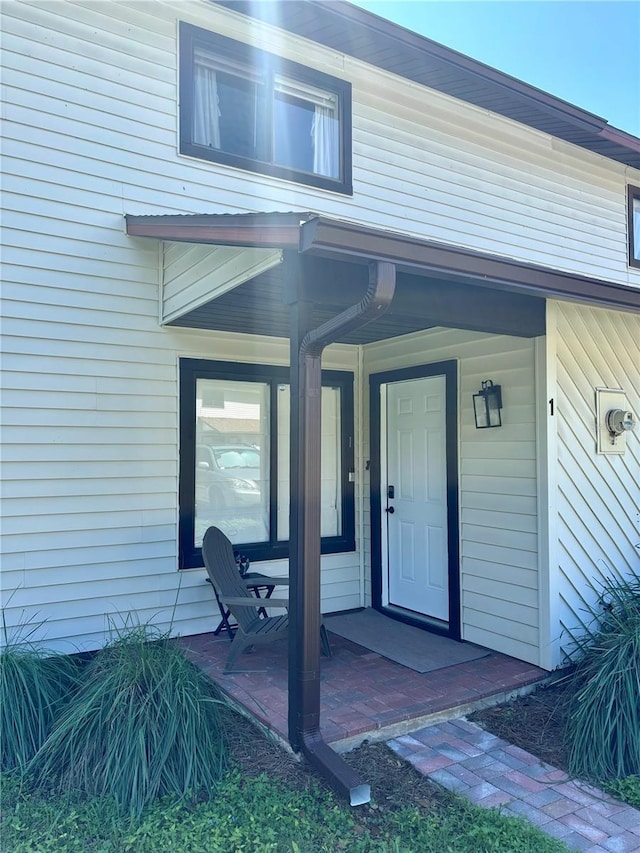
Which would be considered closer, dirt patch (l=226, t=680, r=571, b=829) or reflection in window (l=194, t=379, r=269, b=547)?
dirt patch (l=226, t=680, r=571, b=829)

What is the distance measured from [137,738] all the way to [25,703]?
2.54 feet

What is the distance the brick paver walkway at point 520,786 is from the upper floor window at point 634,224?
615cm

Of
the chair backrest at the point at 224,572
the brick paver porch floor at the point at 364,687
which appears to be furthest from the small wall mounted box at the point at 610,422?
the chair backrest at the point at 224,572

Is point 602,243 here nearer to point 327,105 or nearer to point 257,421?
point 327,105

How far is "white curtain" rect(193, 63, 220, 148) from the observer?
14.6ft

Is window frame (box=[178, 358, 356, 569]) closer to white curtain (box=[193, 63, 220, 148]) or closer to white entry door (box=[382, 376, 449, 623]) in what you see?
white entry door (box=[382, 376, 449, 623])

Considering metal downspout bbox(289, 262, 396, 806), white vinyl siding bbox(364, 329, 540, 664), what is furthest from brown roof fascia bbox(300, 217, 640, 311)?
white vinyl siding bbox(364, 329, 540, 664)

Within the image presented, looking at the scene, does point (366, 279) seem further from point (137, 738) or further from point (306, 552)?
point (137, 738)

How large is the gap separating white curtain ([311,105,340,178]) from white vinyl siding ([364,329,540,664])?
1.70 m

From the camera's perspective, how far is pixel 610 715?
301cm

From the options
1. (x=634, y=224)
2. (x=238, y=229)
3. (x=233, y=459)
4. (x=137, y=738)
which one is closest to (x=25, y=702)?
(x=137, y=738)

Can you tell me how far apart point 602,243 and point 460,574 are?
4.53 m

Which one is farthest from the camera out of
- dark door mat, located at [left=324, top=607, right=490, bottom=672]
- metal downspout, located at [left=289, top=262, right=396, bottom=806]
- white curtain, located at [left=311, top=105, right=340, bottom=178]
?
white curtain, located at [left=311, top=105, right=340, bottom=178]

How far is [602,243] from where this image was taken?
6.91m
